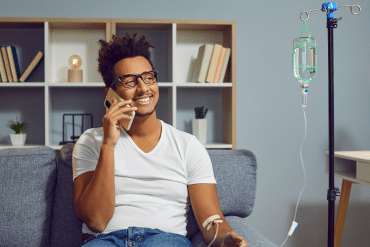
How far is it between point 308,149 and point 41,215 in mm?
1959

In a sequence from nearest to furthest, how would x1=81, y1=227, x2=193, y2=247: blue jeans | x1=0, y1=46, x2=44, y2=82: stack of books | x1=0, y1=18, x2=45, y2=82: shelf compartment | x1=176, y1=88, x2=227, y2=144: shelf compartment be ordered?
x1=81, y1=227, x2=193, y2=247: blue jeans, x1=0, y1=46, x2=44, y2=82: stack of books, x1=0, y1=18, x2=45, y2=82: shelf compartment, x1=176, y1=88, x2=227, y2=144: shelf compartment

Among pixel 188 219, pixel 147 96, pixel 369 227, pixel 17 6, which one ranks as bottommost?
pixel 369 227

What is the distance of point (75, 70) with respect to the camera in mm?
2213

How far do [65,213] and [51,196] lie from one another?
106mm

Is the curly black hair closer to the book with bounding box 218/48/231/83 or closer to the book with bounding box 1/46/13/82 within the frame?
the book with bounding box 218/48/231/83

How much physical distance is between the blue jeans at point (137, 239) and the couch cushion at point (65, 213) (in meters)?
0.19

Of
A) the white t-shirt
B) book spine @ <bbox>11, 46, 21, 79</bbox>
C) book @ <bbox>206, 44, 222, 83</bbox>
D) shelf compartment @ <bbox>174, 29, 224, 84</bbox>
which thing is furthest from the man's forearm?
book spine @ <bbox>11, 46, 21, 79</bbox>

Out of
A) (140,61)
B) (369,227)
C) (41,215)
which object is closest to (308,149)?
(369,227)

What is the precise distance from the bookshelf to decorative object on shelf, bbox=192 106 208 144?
0.37ft

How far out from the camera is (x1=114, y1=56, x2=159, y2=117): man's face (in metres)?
1.30

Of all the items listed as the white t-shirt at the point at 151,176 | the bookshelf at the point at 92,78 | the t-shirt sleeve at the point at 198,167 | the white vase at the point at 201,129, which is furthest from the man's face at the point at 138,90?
the white vase at the point at 201,129

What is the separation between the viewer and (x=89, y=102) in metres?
2.42

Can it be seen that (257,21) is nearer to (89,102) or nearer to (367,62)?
(367,62)

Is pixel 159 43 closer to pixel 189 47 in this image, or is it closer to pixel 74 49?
pixel 189 47
